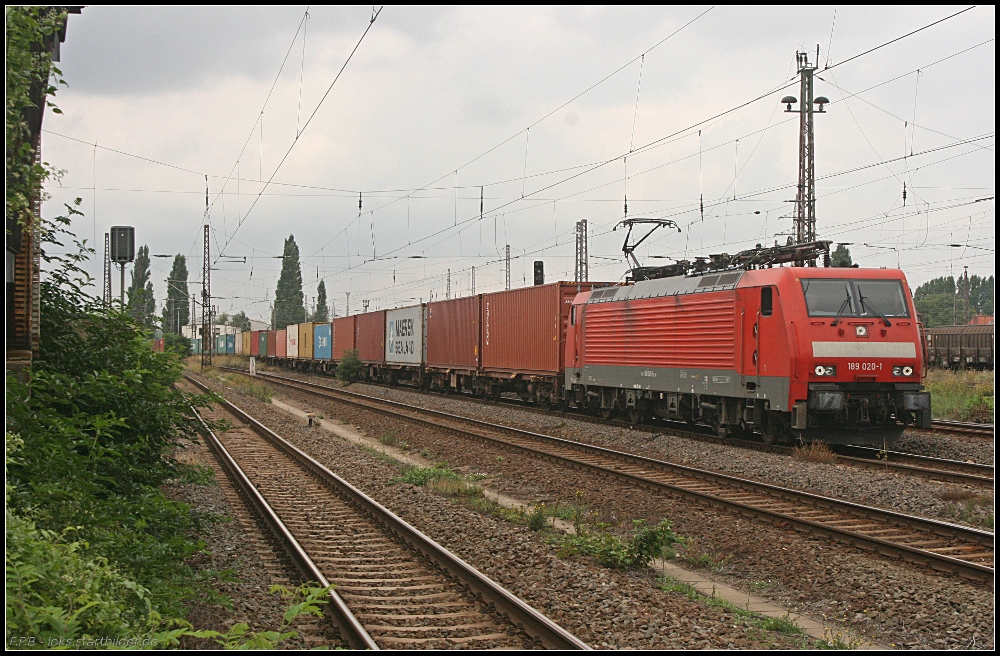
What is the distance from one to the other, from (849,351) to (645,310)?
205 inches

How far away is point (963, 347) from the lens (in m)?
40.9

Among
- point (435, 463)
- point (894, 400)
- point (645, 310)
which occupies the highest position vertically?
point (645, 310)

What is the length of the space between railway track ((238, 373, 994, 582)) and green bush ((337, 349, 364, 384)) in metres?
27.1

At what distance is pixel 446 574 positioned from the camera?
8.12 meters

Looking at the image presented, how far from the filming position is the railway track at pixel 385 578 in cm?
640

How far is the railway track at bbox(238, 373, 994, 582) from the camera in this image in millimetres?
8297

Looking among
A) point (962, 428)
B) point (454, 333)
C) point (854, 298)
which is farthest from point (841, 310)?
point (454, 333)

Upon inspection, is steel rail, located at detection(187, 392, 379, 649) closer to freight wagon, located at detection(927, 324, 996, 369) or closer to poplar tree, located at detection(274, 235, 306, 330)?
freight wagon, located at detection(927, 324, 996, 369)

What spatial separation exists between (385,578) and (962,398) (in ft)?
64.0

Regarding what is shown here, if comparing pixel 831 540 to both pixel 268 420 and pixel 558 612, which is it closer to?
pixel 558 612

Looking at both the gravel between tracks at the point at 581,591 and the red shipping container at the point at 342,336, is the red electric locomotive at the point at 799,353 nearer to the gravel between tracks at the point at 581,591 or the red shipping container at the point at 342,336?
the gravel between tracks at the point at 581,591

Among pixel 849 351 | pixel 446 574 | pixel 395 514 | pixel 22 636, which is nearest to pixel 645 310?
pixel 849 351

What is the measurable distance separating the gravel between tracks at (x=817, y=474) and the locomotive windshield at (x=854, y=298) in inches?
103

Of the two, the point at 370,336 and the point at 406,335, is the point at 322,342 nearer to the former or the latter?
the point at 370,336
